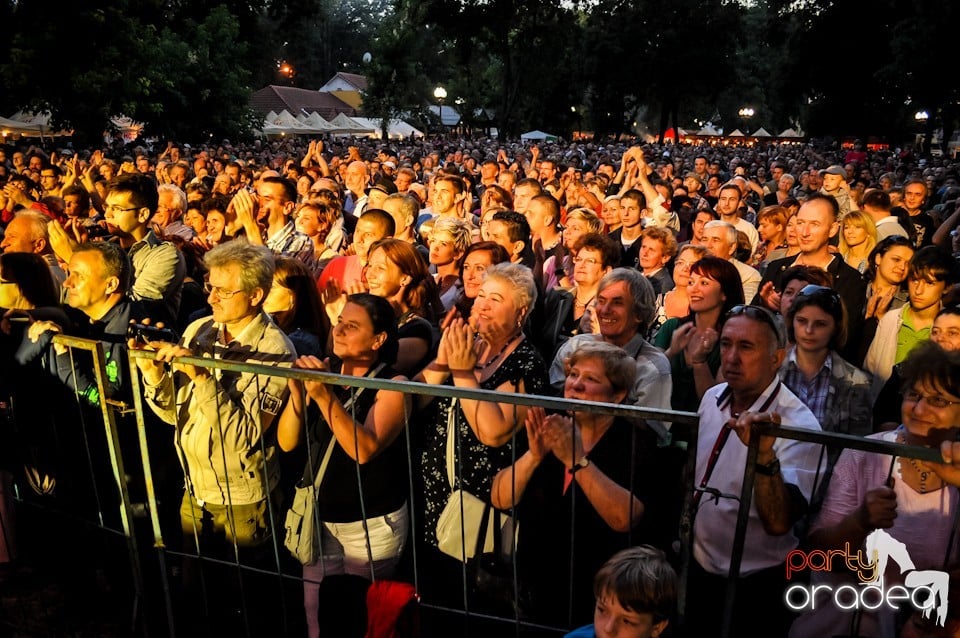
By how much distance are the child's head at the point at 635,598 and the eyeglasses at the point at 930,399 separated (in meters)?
1.08

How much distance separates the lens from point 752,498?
2545 millimetres

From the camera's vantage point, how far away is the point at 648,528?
2.94 meters

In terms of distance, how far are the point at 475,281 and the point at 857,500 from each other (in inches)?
106

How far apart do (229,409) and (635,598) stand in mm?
1916

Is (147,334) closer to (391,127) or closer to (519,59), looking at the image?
(391,127)

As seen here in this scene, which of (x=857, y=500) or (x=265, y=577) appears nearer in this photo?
(x=857, y=500)

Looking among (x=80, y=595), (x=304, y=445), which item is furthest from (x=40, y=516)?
(x=304, y=445)

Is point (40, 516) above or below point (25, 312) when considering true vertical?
below

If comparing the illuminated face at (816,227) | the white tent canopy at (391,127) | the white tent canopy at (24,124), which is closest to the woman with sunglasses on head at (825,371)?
the illuminated face at (816,227)

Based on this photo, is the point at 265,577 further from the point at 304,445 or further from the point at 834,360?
the point at 834,360

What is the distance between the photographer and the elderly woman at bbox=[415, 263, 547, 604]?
2.91 meters

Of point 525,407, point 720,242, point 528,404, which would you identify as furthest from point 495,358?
point 720,242

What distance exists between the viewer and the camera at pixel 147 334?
322 cm

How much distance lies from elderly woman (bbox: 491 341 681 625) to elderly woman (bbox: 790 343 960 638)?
2.05 feet
